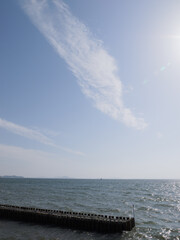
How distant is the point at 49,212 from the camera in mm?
28094

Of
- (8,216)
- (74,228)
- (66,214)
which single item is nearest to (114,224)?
(74,228)

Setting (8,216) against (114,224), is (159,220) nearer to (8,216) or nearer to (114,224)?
(114,224)

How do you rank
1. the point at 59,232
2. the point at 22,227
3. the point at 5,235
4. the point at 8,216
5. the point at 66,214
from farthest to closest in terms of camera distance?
the point at 8,216
the point at 66,214
the point at 22,227
the point at 59,232
the point at 5,235


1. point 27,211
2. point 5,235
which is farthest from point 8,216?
point 5,235

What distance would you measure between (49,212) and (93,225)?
24.6 ft

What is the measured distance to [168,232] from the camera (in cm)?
2542

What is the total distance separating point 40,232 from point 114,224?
28.0 ft

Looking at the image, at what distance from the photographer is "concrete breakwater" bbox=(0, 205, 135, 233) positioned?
23172mm

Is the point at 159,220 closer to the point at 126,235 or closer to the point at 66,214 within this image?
the point at 126,235

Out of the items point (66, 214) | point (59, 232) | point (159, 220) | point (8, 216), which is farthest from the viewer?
point (159, 220)

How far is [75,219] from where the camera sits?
979 inches

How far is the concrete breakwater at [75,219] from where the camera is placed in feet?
76.0

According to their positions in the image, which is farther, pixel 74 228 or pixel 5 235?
pixel 74 228

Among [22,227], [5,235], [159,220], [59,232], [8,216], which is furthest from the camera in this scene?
[159,220]
